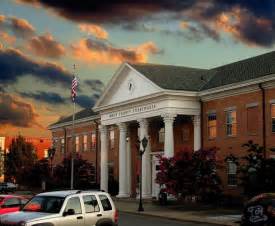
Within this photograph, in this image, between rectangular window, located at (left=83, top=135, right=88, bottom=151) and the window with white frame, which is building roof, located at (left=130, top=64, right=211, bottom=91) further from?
rectangular window, located at (left=83, top=135, right=88, bottom=151)

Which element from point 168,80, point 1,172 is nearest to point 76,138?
point 168,80

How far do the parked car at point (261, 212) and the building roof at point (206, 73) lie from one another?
21727 mm

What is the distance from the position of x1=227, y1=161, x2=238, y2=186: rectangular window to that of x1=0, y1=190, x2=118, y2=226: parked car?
1000 inches

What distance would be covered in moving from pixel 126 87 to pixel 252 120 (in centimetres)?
1399

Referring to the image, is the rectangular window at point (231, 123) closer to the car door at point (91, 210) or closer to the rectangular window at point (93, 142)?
the rectangular window at point (93, 142)

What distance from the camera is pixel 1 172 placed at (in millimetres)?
117188

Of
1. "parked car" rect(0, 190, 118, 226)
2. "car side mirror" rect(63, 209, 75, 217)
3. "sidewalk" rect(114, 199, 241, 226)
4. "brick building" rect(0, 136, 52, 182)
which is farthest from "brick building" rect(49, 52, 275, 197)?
"brick building" rect(0, 136, 52, 182)

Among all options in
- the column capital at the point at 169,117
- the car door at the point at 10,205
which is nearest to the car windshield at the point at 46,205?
the car door at the point at 10,205

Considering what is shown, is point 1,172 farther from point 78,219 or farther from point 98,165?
point 78,219

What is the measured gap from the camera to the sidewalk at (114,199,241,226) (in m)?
31.0

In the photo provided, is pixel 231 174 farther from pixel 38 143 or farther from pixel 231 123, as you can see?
pixel 38 143

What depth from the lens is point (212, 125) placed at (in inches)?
1806

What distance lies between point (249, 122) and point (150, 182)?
1354 centimetres

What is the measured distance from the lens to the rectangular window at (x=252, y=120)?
4094cm
